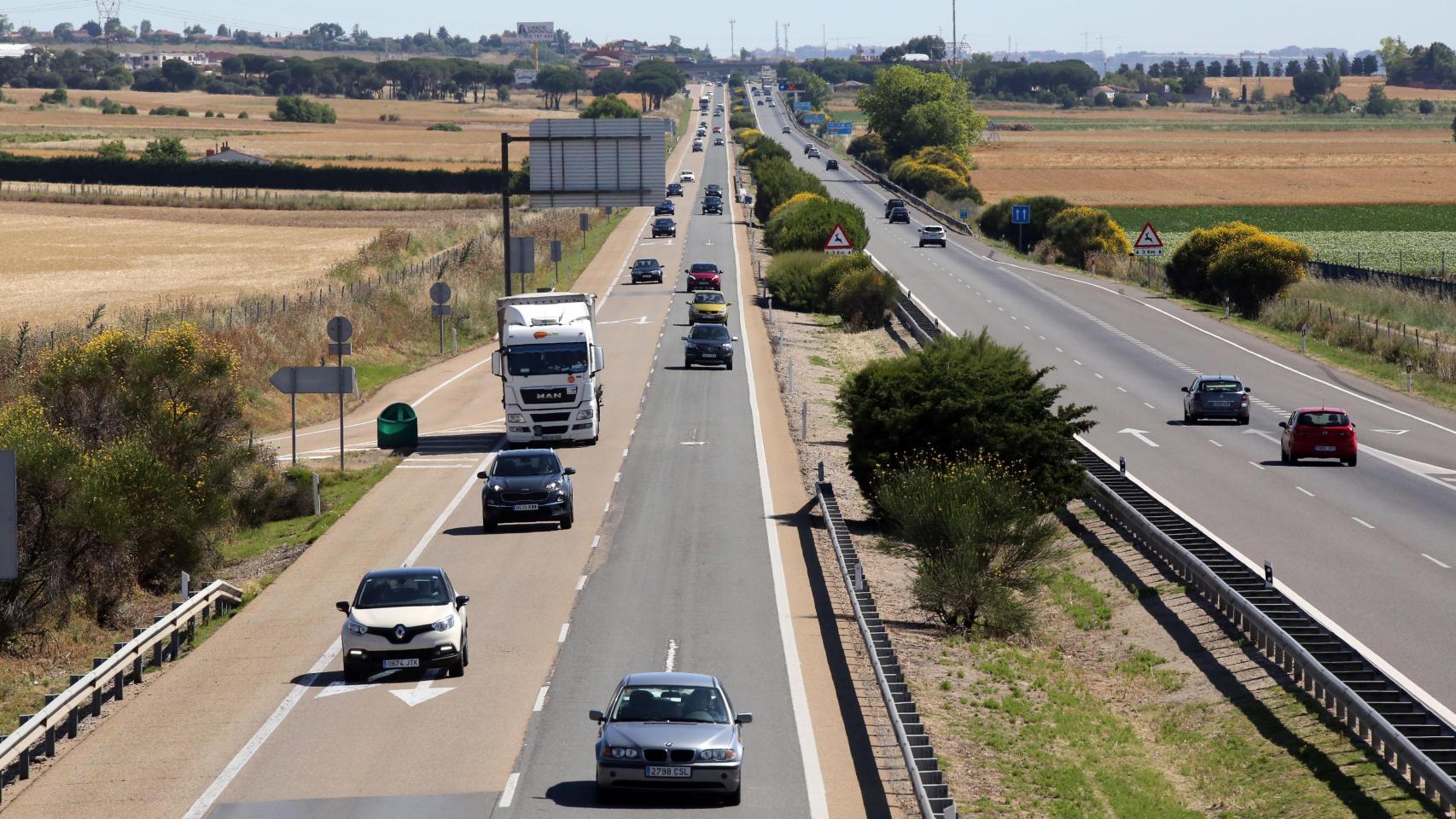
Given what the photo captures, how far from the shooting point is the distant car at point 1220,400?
4675 centimetres

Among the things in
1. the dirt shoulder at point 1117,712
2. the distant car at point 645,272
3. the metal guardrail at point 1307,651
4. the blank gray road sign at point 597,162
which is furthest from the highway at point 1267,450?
the blank gray road sign at point 597,162

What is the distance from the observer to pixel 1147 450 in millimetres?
42688

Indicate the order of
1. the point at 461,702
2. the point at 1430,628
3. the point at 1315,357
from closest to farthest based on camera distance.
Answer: the point at 461,702, the point at 1430,628, the point at 1315,357

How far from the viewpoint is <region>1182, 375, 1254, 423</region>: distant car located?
153 ft

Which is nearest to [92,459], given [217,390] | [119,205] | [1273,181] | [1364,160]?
[217,390]

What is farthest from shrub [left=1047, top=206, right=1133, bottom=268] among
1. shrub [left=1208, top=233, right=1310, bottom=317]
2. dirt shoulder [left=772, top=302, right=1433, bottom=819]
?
dirt shoulder [left=772, top=302, right=1433, bottom=819]

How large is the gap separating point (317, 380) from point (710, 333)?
2095 cm

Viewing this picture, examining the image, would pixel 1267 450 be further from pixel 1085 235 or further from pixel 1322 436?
pixel 1085 235

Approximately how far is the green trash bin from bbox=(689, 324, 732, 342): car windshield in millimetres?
15676

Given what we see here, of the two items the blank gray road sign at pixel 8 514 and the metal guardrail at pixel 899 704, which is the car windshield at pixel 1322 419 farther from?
the blank gray road sign at pixel 8 514

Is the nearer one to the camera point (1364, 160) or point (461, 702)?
point (461, 702)

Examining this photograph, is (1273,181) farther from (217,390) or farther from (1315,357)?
(217,390)

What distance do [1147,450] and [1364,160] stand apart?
156 m

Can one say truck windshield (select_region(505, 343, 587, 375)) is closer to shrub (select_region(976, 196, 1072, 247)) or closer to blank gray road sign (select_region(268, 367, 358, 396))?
blank gray road sign (select_region(268, 367, 358, 396))
